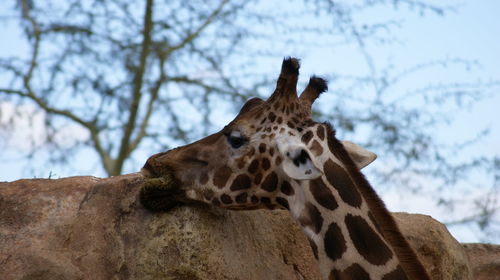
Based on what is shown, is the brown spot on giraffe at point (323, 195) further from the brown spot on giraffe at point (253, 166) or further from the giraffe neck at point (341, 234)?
the brown spot on giraffe at point (253, 166)

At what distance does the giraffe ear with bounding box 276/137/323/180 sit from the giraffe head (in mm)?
247

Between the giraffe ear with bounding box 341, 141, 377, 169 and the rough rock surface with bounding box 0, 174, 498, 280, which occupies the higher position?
the giraffe ear with bounding box 341, 141, 377, 169

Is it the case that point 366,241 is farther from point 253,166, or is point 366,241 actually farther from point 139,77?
point 139,77

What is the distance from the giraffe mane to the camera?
3621mm

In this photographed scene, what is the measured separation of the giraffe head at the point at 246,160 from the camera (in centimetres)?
399

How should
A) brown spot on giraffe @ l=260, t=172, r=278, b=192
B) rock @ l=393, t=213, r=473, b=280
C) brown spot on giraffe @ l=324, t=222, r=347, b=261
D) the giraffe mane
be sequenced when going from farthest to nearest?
1. rock @ l=393, t=213, r=473, b=280
2. brown spot on giraffe @ l=260, t=172, r=278, b=192
3. brown spot on giraffe @ l=324, t=222, r=347, b=261
4. the giraffe mane

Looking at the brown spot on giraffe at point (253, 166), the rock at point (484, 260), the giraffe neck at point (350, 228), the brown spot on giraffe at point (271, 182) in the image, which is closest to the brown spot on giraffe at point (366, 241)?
the giraffe neck at point (350, 228)

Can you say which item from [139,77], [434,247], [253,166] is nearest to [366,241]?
[253,166]

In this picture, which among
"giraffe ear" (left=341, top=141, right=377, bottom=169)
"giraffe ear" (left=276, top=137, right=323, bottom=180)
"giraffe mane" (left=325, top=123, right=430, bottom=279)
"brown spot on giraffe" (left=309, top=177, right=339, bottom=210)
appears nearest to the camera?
"giraffe ear" (left=276, top=137, right=323, bottom=180)

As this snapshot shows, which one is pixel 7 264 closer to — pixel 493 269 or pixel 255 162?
pixel 255 162

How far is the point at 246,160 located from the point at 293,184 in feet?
1.02

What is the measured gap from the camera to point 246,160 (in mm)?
4023

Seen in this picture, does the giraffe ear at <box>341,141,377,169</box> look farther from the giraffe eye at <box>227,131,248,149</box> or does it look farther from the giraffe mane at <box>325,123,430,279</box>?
the giraffe eye at <box>227,131,248,149</box>

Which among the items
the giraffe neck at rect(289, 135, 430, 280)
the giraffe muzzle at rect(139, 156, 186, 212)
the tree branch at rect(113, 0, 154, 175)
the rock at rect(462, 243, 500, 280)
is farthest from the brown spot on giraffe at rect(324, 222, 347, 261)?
the tree branch at rect(113, 0, 154, 175)
